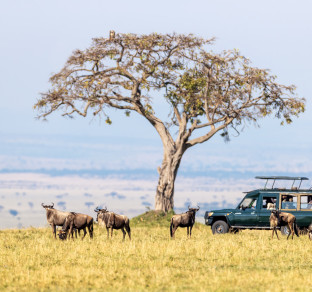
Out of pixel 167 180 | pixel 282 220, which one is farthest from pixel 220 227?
pixel 167 180

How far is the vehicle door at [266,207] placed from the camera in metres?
30.1

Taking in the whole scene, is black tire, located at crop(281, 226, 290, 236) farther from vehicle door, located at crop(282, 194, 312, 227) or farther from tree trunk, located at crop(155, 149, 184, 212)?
tree trunk, located at crop(155, 149, 184, 212)

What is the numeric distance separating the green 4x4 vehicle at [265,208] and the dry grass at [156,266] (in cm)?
457

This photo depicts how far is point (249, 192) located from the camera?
100 feet

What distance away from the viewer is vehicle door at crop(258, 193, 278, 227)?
3011 cm

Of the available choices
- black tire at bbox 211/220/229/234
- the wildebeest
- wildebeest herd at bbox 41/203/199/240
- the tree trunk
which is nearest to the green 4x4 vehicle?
black tire at bbox 211/220/229/234

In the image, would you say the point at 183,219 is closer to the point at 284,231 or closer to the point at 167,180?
the point at 284,231

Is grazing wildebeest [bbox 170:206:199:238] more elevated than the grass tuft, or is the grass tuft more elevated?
grazing wildebeest [bbox 170:206:199:238]

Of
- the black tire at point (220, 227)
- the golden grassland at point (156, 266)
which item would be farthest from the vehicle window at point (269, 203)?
the golden grassland at point (156, 266)

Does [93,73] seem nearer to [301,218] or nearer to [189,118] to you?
[189,118]

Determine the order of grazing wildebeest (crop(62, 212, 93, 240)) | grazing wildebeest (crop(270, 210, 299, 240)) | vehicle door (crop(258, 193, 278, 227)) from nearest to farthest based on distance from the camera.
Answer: grazing wildebeest (crop(62, 212, 93, 240)) < grazing wildebeest (crop(270, 210, 299, 240)) < vehicle door (crop(258, 193, 278, 227))

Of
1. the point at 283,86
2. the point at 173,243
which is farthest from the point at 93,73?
the point at 173,243

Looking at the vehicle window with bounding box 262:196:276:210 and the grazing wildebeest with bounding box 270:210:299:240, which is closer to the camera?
the grazing wildebeest with bounding box 270:210:299:240

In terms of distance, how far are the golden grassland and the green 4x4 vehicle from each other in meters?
4.63
